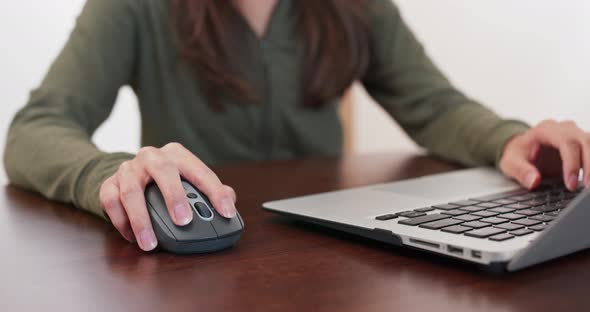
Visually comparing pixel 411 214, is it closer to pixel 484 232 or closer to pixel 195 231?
pixel 484 232

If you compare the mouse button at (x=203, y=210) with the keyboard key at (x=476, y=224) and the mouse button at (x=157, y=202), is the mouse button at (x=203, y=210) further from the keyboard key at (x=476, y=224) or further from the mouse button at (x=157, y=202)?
the keyboard key at (x=476, y=224)

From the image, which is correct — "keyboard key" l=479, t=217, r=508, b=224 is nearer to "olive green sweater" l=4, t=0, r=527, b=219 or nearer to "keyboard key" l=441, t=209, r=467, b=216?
"keyboard key" l=441, t=209, r=467, b=216

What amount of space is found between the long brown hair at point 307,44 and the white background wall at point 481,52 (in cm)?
72

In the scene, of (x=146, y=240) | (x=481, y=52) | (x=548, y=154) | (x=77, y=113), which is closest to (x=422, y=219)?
(x=146, y=240)

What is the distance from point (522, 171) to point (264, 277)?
43 centimetres

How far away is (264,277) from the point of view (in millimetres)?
459

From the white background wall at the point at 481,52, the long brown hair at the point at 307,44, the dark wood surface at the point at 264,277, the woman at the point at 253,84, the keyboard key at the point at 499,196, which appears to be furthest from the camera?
the white background wall at the point at 481,52

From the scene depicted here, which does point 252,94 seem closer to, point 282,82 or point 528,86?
point 282,82

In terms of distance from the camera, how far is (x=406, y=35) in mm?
1282

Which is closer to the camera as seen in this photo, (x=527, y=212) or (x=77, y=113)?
(x=527, y=212)

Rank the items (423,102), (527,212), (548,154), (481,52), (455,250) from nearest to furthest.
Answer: (455,250) → (527,212) → (548,154) → (423,102) → (481,52)

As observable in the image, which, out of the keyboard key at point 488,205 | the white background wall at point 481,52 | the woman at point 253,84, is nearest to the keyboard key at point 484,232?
the keyboard key at point 488,205

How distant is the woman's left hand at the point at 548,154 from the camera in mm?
703

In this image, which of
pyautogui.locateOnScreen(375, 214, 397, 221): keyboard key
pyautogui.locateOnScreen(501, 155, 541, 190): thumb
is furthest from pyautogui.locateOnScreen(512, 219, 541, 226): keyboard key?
pyautogui.locateOnScreen(501, 155, 541, 190): thumb
